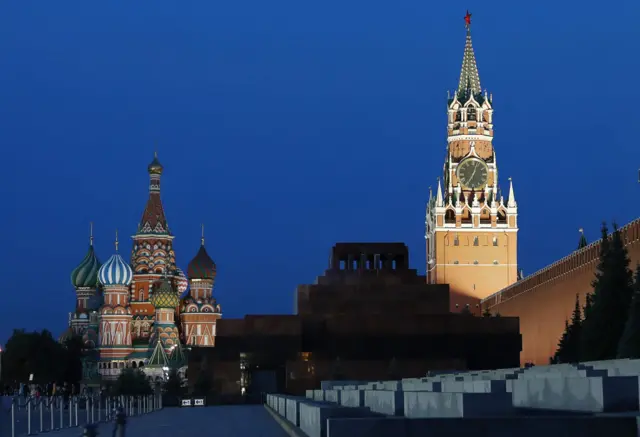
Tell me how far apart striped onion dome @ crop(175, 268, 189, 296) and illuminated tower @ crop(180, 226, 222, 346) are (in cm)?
250

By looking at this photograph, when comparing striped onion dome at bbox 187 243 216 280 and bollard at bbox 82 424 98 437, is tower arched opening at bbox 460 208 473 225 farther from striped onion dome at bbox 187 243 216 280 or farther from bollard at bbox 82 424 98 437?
bollard at bbox 82 424 98 437

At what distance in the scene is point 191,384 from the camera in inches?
2368

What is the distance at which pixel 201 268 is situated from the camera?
142m

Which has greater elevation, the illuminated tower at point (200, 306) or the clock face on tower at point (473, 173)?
the clock face on tower at point (473, 173)

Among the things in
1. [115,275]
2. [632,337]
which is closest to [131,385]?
[115,275]

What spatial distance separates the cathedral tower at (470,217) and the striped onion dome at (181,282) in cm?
2653

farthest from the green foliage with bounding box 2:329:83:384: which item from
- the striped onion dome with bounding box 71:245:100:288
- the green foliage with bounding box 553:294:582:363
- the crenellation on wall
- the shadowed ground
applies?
the shadowed ground

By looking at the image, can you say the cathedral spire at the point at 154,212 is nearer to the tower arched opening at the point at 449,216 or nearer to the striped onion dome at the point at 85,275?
the striped onion dome at the point at 85,275

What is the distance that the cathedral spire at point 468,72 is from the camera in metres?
146

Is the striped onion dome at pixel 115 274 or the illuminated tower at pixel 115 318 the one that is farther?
the striped onion dome at pixel 115 274

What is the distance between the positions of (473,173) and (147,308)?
119 ft

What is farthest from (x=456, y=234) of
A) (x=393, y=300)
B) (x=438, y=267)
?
(x=393, y=300)

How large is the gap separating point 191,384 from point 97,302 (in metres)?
88.7

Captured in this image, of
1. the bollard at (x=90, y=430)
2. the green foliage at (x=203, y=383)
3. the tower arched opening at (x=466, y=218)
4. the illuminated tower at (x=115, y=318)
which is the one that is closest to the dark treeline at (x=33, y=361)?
the illuminated tower at (x=115, y=318)
